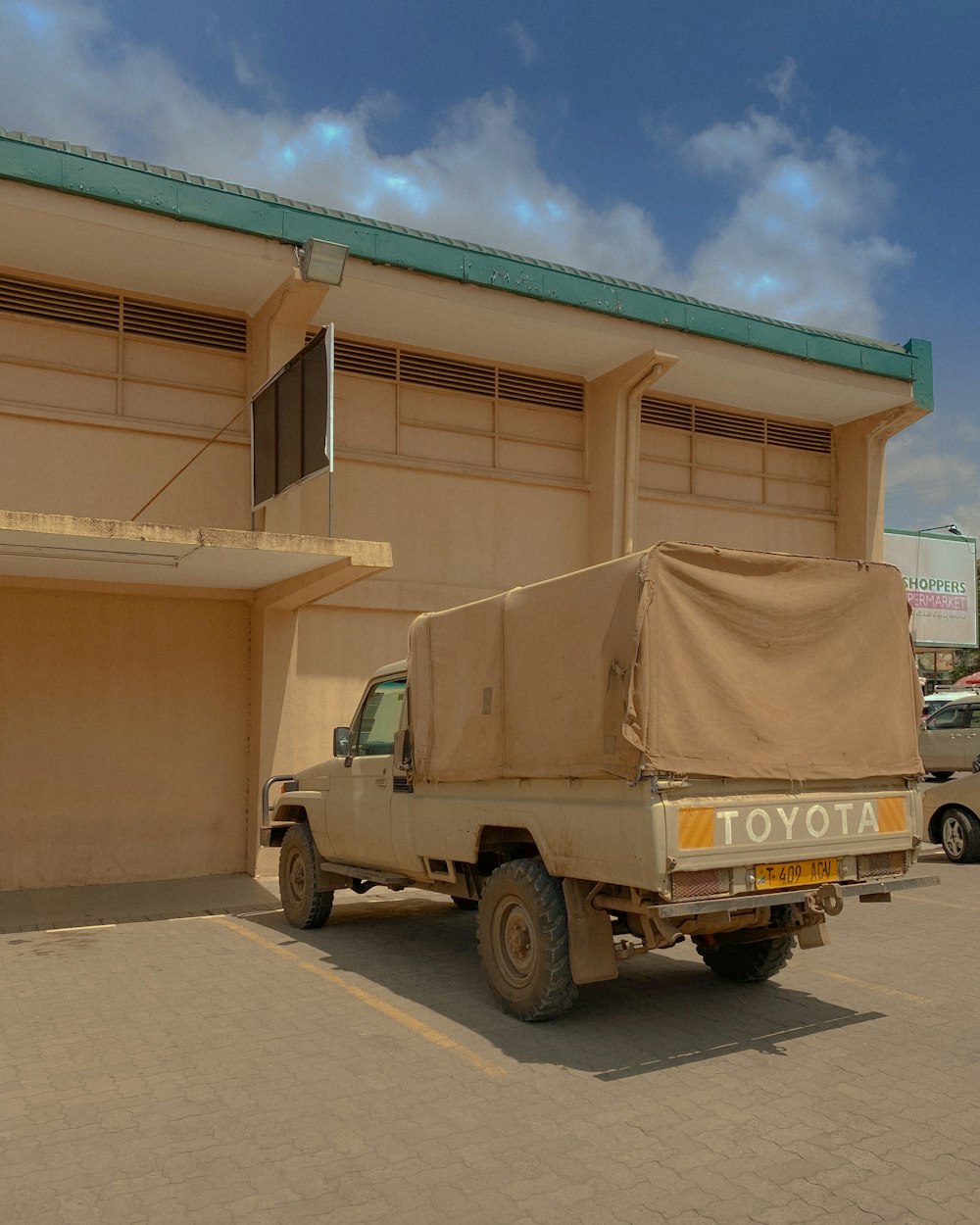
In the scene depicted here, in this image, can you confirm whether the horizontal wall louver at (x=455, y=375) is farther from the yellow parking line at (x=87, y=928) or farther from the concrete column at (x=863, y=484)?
the yellow parking line at (x=87, y=928)

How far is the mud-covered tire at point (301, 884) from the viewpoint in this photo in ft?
30.6

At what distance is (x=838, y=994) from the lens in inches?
275

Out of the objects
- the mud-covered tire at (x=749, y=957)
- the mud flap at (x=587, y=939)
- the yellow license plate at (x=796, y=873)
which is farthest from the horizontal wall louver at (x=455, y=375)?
the yellow license plate at (x=796, y=873)

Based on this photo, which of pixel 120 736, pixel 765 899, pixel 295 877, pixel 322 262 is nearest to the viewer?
pixel 765 899

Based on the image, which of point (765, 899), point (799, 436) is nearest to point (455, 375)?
point (799, 436)

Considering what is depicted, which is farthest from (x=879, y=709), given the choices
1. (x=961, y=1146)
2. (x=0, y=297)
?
(x=0, y=297)

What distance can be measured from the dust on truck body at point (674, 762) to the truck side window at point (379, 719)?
2.98ft

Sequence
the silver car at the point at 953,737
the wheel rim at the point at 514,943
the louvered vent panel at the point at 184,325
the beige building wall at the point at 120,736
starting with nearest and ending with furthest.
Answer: the wheel rim at the point at 514,943 → the beige building wall at the point at 120,736 → the louvered vent panel at the point at 184,325 → the silver car at the point at 953,737

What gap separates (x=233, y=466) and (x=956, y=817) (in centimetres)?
956

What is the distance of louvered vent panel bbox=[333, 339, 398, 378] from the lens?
527 inches

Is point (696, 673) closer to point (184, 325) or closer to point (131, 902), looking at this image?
point (131, 902)

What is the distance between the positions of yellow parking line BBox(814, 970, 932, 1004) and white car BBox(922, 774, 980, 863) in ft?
20.3

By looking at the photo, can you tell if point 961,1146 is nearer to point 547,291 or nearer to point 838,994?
point 838,994

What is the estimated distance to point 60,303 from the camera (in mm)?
11695
